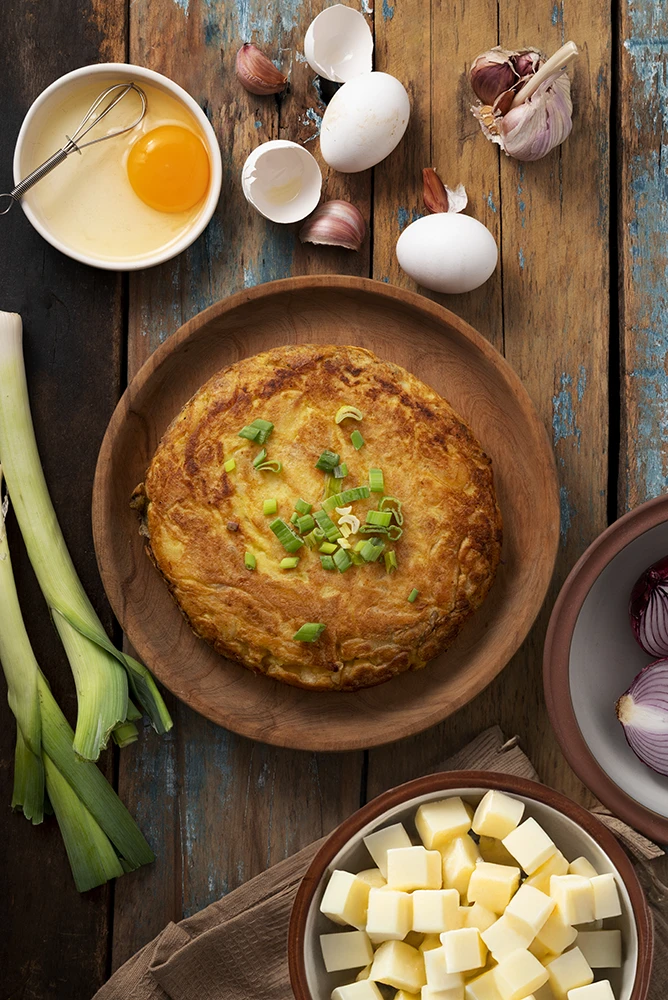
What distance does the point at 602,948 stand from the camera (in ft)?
7.07

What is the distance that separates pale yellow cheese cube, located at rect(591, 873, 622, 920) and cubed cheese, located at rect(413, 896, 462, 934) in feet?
1.08

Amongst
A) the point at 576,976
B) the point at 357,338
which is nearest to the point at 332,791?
the point at 576,976

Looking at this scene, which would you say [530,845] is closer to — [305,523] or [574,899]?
[574,899]

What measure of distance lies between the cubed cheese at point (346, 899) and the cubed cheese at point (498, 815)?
0.32 metres

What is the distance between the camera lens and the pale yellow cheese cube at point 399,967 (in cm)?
210

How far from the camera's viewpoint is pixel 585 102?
8.93ft

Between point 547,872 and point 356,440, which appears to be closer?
point 547,872

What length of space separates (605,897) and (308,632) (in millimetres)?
954

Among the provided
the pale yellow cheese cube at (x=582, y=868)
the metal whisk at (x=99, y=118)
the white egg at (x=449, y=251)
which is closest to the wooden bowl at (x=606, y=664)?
the pale yellow cheese cube at (x=582, y=868)

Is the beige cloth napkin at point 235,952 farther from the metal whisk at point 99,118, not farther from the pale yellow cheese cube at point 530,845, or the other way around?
the metal whisk at point 99,118

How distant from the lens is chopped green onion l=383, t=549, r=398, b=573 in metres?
2.30

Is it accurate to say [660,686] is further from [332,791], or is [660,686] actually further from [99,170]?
[99,170]

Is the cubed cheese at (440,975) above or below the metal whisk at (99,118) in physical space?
below

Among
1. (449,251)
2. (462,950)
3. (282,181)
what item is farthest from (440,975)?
(282,181)
